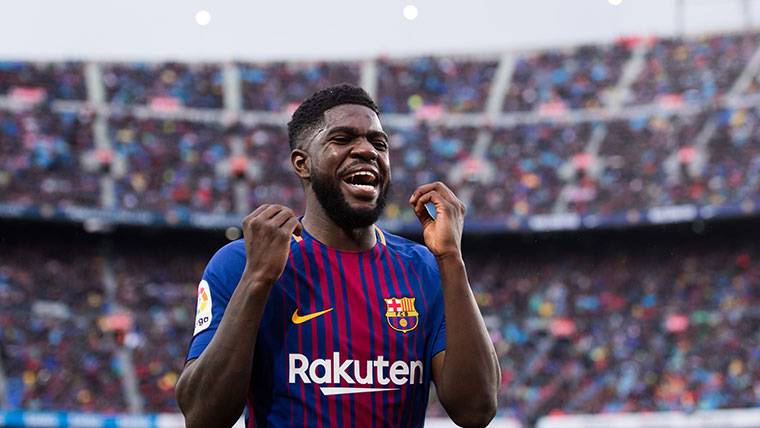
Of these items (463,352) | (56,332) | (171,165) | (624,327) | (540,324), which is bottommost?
(540,324)

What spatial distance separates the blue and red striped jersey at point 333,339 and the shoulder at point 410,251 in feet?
0.40

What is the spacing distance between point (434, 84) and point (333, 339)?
27.9 metres

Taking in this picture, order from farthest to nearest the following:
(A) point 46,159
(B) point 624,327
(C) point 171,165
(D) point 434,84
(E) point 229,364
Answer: (D) point 434,84 < (C) point 171,165 < (A) point 46,159 < (B) point 624,327 < (E) point 229,364

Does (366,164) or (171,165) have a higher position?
(366,164)

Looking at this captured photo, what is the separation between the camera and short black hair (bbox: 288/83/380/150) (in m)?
2.96

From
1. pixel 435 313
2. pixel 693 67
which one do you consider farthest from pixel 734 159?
pixel 435 313

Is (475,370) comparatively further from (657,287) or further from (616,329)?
(657,287)

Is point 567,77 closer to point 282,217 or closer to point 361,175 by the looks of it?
point 361,175

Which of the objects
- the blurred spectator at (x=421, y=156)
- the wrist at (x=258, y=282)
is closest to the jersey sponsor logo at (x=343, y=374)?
the wrist at (x=258, y=282)

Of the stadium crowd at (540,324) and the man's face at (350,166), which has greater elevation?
the man's face at (350,166)

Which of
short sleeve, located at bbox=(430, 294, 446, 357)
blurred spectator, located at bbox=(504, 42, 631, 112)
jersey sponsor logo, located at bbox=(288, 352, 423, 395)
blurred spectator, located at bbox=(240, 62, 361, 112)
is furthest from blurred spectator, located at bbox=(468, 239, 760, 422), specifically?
jersey sponsor logo, located at bbox=(288, 352, 423, 395)

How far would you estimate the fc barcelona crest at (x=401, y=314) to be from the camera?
2.81 metres

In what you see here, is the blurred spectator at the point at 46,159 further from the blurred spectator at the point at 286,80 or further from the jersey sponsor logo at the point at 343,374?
the jersey sponsor logo at the point at 343,374

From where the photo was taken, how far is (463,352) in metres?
2.74
